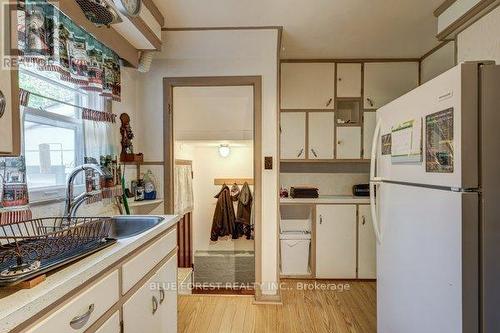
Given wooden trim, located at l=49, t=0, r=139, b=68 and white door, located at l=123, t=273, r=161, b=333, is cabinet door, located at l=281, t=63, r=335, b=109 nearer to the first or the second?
wooden trim, located at l=49, t=0, r=139, b=68

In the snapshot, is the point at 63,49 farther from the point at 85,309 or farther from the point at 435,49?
the point at 435,49

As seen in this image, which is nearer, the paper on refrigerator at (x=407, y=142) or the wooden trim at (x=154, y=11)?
the paper on refrigerator at (x=407, y=142)

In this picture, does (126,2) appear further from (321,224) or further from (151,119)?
(321,224)

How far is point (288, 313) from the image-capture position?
2348mm

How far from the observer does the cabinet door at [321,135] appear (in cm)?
307

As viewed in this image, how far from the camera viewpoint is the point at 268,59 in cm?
246

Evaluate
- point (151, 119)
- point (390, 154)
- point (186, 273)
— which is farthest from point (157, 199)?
point (390, 154)

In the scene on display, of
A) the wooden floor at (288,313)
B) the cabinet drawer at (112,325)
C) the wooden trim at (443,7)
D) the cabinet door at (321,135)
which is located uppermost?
the wooden trim at (443,7)

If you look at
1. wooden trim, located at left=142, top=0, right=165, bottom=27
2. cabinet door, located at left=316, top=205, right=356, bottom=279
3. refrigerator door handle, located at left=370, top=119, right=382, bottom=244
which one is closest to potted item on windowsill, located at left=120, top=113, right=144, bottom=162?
wooden trim, located at left=142, top=0, right=165, bottom=27

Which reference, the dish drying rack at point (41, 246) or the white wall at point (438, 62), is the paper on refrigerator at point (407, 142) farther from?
the white wall at point (438, 62)

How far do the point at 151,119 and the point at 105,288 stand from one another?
5.91 ft

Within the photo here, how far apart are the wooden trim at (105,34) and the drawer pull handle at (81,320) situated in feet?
4.46

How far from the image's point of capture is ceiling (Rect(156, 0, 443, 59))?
2064 millimetres

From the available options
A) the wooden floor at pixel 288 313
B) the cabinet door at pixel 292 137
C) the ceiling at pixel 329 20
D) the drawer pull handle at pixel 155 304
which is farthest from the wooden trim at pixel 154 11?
the wooden floor at pixel 288 313
